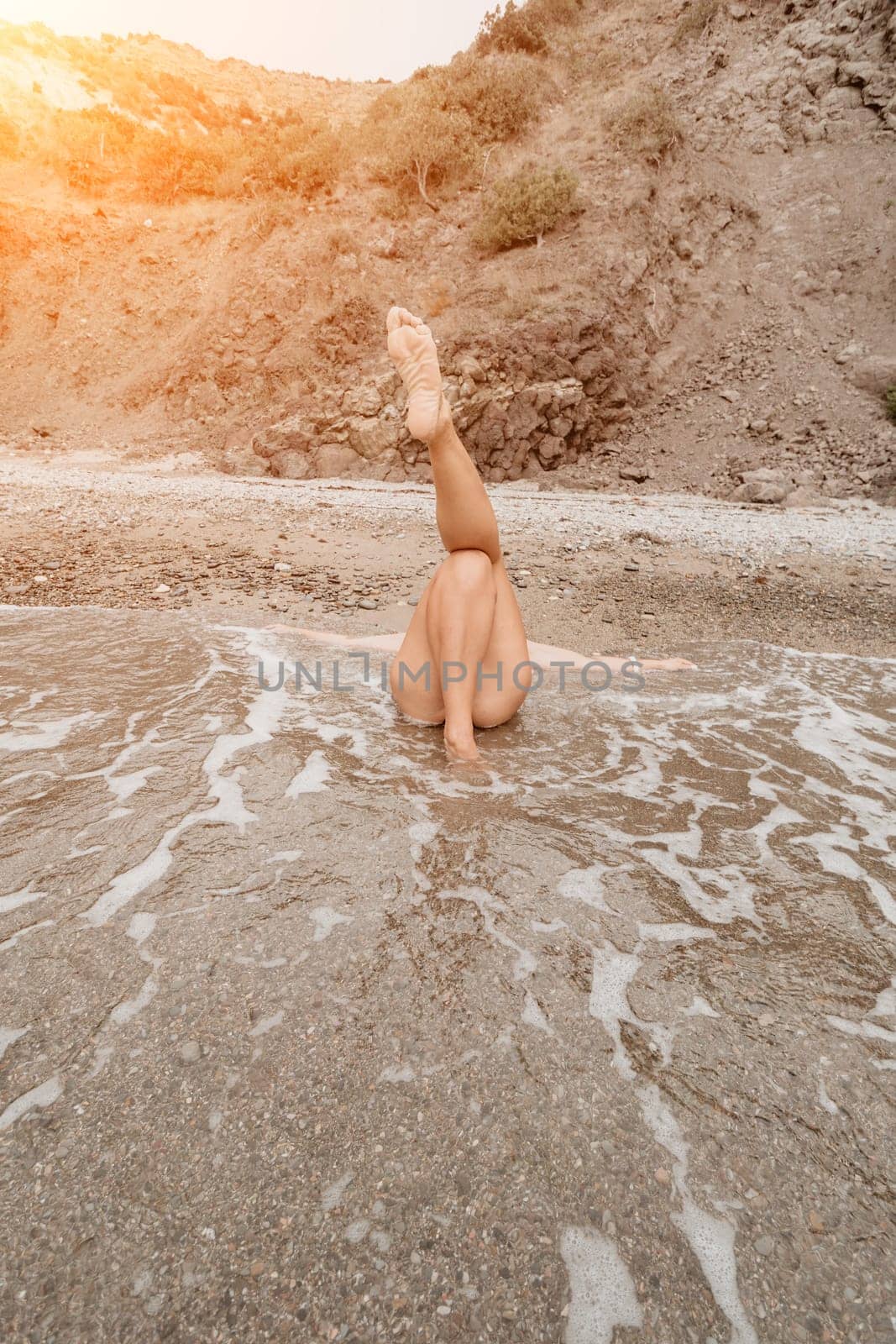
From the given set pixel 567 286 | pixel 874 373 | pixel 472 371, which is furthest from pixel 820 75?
pixel 472 371

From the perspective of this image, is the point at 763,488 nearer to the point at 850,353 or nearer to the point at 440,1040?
the point at 850,353

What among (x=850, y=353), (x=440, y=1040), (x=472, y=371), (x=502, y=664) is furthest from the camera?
(x=850, y=353)

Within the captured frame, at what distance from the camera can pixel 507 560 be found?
6.81 m

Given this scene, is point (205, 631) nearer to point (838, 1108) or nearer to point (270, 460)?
point (838, 1108)

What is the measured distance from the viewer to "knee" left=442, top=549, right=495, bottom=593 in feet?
9.52

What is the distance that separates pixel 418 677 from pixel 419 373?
1.39 metres

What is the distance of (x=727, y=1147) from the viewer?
4.54 feet

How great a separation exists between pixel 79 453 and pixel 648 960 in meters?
15.9

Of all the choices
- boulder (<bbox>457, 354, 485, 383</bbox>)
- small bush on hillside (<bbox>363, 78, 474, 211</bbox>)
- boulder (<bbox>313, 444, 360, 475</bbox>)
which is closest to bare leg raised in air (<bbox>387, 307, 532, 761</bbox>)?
boulder (<bbox>313, 444, 360, 475</bbox>)

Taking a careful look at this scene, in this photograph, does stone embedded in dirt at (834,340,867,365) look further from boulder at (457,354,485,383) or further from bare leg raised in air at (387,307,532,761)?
bare leg raised in air at (387,307,532,761)

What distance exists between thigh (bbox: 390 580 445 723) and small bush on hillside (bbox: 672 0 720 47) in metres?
26.7

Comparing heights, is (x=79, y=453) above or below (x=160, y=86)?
below

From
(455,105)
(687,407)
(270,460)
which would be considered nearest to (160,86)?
(455,105)
